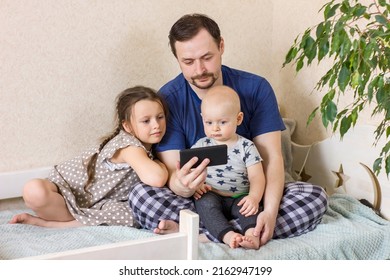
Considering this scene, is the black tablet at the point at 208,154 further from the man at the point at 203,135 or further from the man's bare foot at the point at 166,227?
the man's bare foot at the point at 166,227

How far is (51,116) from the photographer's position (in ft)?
6.16

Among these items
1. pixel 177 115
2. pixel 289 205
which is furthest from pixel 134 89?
pixel 289 205

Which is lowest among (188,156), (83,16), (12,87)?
(188,156)

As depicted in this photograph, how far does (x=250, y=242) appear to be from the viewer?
1447 millimetres

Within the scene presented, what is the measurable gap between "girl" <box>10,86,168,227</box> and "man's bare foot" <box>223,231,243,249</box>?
0.25 metres

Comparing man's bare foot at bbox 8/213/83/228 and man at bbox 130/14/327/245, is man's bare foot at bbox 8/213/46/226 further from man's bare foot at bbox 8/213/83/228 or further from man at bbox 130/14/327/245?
man at bbox 130/14/327/245

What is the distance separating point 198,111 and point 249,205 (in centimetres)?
37

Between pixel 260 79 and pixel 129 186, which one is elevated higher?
pixel 260 79

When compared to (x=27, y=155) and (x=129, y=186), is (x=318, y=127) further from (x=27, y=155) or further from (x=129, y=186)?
(x=27, y=155)

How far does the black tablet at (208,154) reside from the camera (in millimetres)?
1419

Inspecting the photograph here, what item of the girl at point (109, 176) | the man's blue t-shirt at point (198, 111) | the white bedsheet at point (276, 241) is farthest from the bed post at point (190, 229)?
the man's blue t-shirt at point (198, 111)

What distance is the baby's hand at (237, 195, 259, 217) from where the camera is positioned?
1540mm

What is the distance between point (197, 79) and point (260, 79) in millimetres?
236
